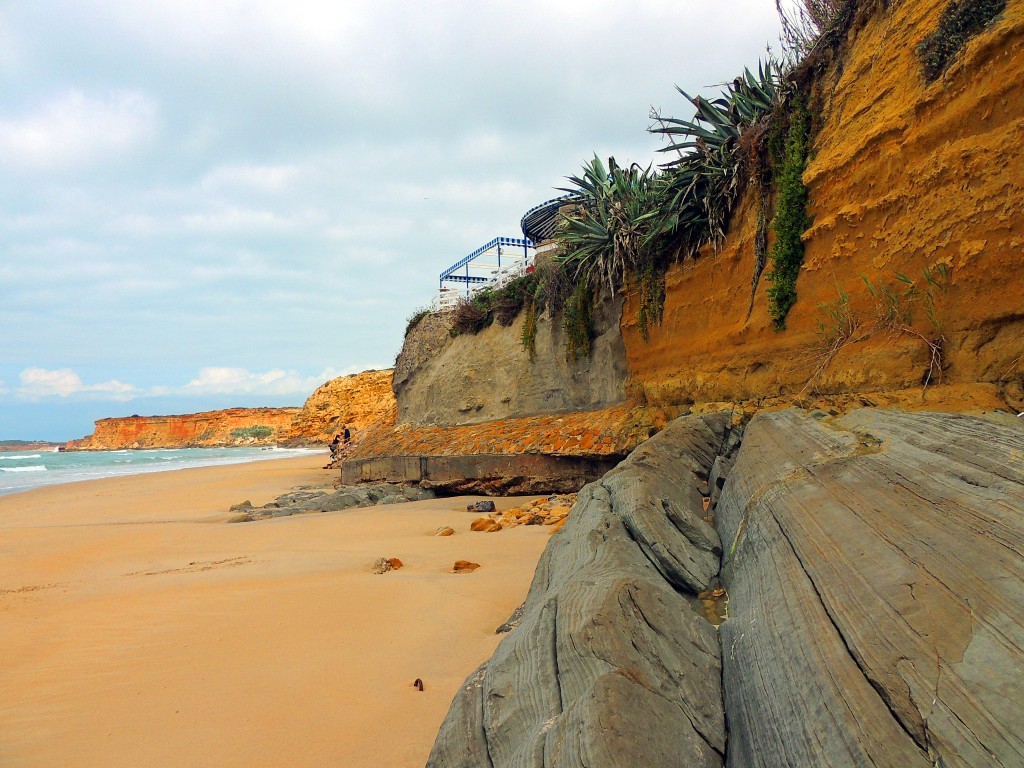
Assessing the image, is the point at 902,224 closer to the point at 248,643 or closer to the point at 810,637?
the point at 810,637

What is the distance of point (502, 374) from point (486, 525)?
6715 mm

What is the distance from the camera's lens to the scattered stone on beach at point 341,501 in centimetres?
1034

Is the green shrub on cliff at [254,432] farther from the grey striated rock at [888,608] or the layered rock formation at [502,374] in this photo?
the grey striated rock at [888,608]

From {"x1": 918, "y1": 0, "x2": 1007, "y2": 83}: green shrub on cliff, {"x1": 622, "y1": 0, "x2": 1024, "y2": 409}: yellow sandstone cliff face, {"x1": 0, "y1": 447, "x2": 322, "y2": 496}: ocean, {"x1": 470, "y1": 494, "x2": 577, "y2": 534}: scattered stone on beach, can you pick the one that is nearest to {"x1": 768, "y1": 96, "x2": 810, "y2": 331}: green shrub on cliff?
{"x1": 622, "y1": 0, "x2": 1024, "y2": 409}: yellow sandstone cliff face

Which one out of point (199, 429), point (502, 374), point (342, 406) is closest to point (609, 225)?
point (502, 374)

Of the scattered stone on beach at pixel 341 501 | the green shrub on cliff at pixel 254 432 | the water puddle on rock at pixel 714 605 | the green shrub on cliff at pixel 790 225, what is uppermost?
the green shrub on cliff at pixel 790 225

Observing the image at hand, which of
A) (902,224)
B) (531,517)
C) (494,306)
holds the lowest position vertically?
(531,517)

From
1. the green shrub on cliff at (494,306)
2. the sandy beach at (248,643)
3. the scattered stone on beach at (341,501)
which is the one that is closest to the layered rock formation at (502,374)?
the green shrub on cliff at (494,306)

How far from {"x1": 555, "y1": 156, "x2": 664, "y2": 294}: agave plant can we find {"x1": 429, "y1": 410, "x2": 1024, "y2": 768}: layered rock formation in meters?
6.80

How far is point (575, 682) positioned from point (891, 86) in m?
6.10

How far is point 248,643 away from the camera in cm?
404

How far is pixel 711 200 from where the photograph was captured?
8250mm

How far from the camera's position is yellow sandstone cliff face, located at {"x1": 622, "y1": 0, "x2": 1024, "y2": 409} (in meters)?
4.27

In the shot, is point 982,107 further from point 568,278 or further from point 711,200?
point 568,278
